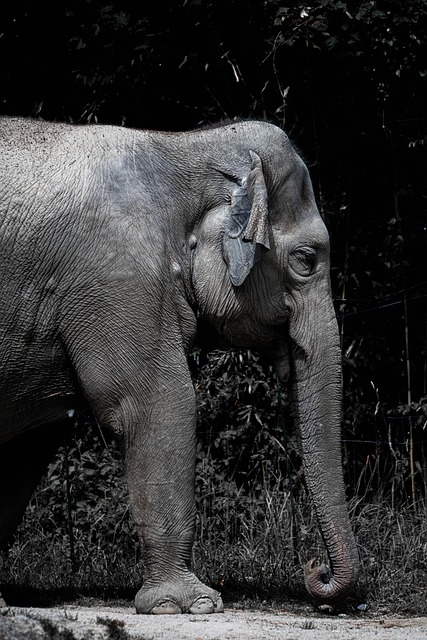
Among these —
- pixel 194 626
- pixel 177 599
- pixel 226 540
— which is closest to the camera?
pixel 194 626

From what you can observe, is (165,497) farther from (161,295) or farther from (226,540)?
(226,540)

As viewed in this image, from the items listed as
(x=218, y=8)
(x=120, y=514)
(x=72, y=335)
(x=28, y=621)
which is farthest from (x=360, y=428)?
(x=28, y=621)

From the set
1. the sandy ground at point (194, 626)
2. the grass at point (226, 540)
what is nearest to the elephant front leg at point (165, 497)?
the sandy ground at point (194, 626)

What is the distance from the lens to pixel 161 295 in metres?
7.72

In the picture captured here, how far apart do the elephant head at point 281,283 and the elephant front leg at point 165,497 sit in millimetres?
734

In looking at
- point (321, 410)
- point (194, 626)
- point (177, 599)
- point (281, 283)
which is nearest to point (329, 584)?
point (177, 599)

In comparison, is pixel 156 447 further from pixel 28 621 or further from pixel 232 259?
pixel 28 621

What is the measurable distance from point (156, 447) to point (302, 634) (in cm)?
129

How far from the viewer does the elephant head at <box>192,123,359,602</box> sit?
317 inches

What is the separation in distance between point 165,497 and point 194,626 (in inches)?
32.9

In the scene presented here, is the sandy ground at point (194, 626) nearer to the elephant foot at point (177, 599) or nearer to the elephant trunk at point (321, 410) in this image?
the elephant foot at point (177, 599)

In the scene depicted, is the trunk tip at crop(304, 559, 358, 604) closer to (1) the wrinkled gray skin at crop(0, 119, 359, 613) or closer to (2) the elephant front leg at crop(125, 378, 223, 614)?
(1) the wrinkled gray skin at crop(0, 119, 359, 613)

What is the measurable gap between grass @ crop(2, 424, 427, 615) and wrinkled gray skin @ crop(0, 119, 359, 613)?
97 centimetres

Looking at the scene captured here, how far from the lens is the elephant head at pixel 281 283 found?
805cm
